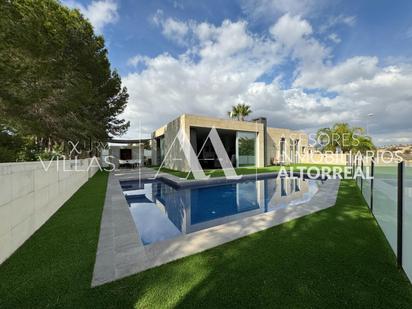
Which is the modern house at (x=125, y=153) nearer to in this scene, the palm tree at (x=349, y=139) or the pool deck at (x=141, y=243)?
the pool deck at (x=141, y=243)

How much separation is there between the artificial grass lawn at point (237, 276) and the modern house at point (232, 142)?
37.6 feet

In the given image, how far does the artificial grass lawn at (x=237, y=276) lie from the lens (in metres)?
1.79

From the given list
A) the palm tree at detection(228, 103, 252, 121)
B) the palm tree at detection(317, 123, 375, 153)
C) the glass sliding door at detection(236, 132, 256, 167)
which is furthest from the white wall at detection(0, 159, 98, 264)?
the palm tree at detection(317, 123, 375, 153)

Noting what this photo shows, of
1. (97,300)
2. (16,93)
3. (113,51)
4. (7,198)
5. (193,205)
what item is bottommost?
(193,205)

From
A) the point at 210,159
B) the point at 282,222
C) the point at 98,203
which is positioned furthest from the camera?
the point at 210,159

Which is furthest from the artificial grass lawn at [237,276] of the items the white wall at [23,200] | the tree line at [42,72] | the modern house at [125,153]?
the modern house at [125,153]

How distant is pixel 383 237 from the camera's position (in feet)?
10.4

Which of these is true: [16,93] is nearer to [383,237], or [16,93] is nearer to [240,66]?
[383,237]

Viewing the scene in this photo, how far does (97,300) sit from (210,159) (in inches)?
670

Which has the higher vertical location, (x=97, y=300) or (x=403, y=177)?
(x=403, y=177)

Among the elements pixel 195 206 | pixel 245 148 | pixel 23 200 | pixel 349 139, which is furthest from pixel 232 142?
pixel 23 200

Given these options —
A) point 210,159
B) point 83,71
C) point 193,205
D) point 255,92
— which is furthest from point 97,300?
point 255,92

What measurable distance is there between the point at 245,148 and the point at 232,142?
146 inches

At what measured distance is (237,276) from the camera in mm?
2143
